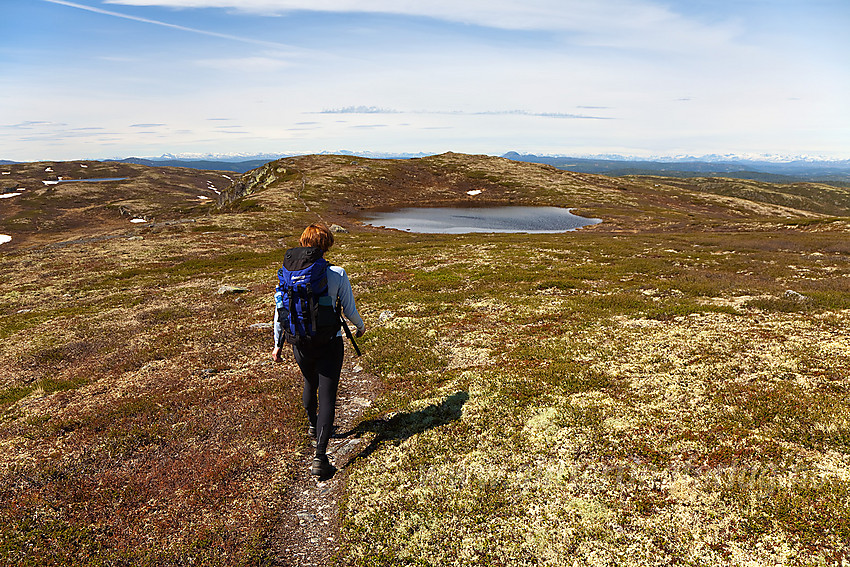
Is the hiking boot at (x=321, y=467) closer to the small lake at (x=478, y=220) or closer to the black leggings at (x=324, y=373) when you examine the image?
the black leggings at (x=324, y=373)

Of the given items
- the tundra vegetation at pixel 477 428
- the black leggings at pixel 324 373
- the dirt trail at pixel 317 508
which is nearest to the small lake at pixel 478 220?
the tundra vegetation at pixel 477 428

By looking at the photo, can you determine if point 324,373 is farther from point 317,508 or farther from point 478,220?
point 478,220

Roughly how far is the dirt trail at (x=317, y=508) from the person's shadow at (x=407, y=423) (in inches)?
10.9

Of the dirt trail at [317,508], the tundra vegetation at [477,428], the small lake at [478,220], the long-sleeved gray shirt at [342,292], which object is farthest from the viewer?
the small lake at [478,220]

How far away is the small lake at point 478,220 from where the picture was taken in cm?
9056

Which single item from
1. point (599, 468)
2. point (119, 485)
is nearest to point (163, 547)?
point (119, 485)

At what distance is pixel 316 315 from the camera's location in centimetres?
971

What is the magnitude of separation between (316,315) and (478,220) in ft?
319

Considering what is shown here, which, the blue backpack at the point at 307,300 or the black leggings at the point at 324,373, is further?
the black leggings at the point at 324,373

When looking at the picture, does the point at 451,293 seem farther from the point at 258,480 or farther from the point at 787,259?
the point at 787,259

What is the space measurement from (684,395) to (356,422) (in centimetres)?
1040

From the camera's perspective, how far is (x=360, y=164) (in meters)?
184

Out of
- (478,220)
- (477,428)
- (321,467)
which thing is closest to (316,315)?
(321,467)

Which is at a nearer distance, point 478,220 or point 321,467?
point 321,467
